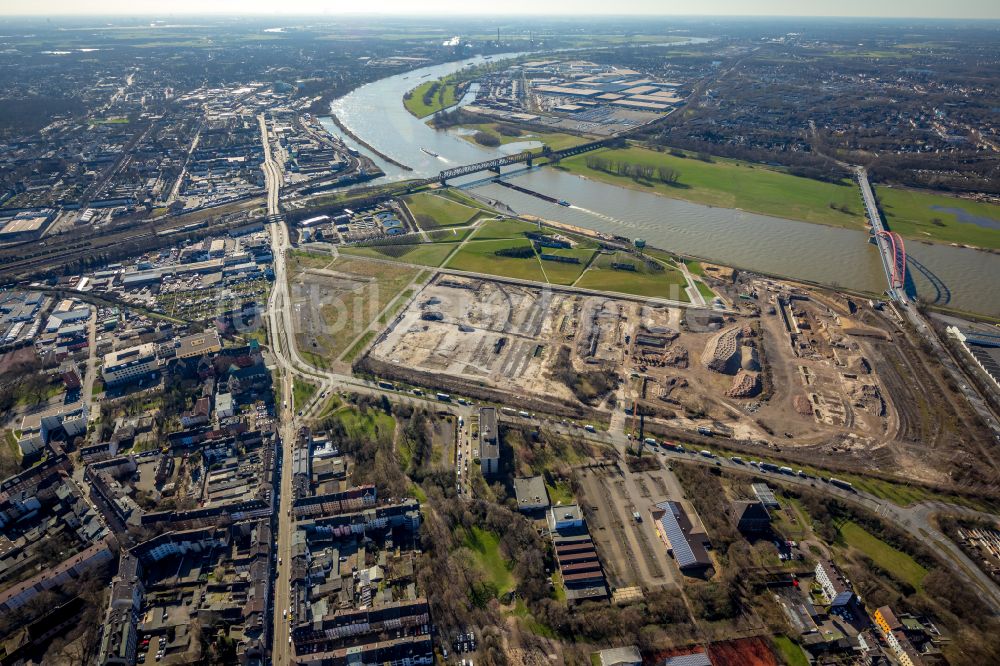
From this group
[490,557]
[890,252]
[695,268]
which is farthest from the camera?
[890,252]

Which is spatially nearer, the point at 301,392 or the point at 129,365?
the point at 301,392

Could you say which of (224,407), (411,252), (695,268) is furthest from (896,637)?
(411,252)

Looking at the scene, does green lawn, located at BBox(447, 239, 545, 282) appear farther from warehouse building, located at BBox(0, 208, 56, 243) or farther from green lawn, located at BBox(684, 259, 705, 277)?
warehouse building, located at BBox(0, 208, 56, 243)

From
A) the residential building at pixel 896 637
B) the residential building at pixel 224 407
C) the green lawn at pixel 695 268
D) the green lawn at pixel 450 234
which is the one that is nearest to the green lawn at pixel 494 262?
the green lawn at pixel 450 234

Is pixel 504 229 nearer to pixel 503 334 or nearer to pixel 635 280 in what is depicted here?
pixel 635 280

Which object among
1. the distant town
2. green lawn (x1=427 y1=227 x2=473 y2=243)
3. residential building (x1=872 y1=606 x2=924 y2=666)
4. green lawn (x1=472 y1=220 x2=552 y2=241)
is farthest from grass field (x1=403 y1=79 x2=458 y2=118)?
residential building (x1=872 y1=606 x2=924 y2=666)

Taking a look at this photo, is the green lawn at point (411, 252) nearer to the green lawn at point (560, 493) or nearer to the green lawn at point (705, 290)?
the green lawn at point (705, 290)

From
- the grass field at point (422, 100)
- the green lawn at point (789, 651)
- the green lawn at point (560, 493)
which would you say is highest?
the grass field at point (422, 100)
